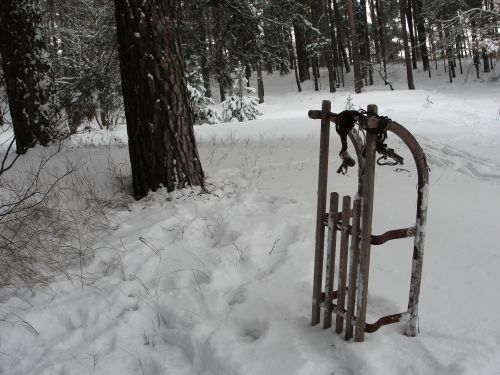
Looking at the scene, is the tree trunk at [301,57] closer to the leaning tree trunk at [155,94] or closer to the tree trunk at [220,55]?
the tree trunk at [220,55]

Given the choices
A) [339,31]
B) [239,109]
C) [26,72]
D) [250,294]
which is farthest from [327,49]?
[250,294]

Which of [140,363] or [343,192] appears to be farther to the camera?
[343,192]

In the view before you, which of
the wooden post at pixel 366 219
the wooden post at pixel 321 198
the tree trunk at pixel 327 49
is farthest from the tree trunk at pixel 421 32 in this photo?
the wooden post at pixel 366 219

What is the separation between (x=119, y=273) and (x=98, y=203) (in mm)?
1505

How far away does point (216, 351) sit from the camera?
2561mm

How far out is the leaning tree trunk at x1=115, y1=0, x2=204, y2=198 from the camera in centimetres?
464

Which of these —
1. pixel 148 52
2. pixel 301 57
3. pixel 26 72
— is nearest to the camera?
pixel 148 52

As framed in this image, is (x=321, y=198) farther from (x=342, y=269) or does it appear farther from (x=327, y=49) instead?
(x=327, y=49)

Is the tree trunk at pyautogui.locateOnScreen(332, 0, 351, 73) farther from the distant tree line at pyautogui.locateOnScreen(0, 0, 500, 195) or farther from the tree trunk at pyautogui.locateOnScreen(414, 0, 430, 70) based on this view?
the distant tree line at pyautogui.locateOnScreen(0, 0, 500, 195)

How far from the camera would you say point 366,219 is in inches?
84.2

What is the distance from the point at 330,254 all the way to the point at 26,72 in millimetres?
6539

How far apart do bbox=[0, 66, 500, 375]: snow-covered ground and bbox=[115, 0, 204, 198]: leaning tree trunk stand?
32 cm

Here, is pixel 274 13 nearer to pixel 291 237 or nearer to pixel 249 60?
pixel 249 60

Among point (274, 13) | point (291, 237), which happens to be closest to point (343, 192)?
point (291, 237)
